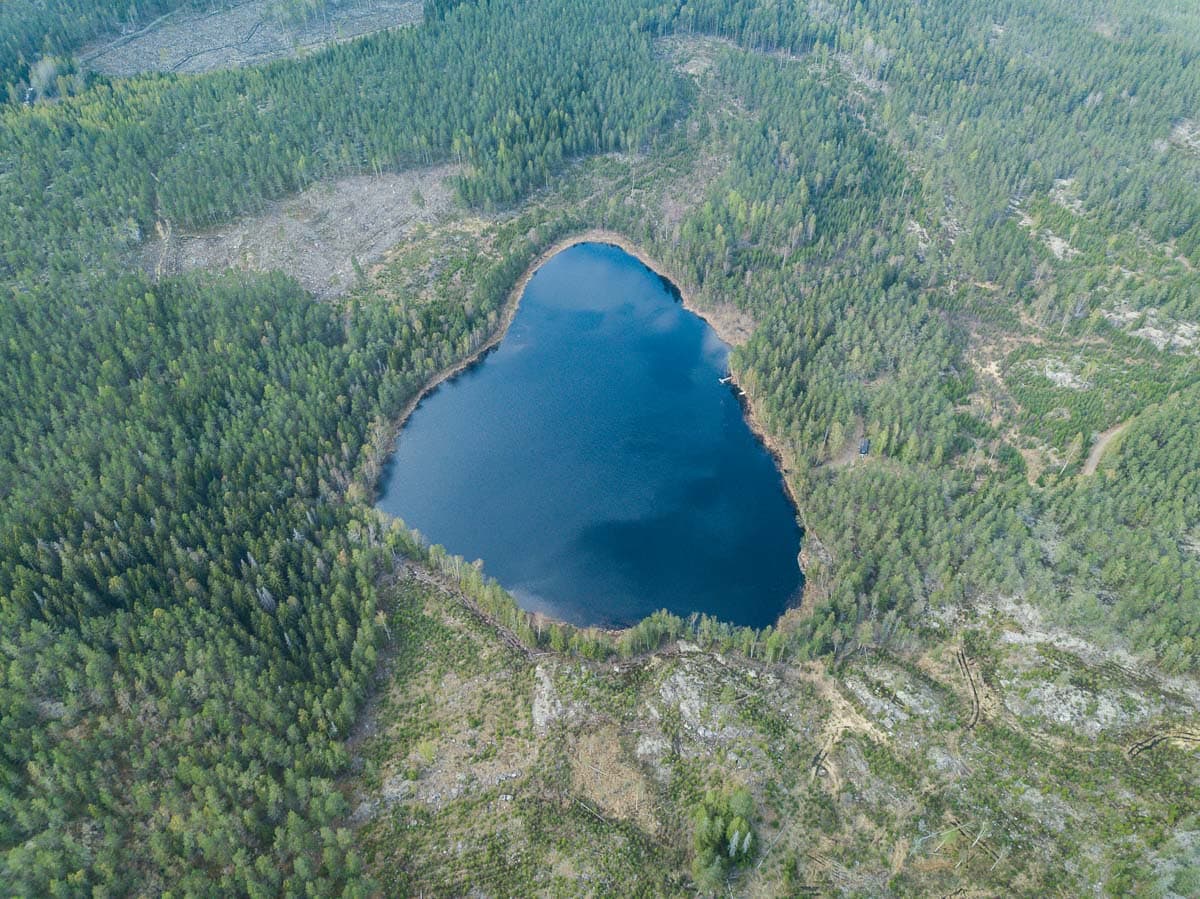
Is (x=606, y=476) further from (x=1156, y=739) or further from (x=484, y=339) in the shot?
(x=1156, y=739)

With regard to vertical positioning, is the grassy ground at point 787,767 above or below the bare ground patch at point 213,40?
below

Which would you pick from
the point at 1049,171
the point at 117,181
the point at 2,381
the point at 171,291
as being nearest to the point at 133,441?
the point at 2,381

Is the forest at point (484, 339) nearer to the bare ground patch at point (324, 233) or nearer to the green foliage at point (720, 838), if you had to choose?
the green foliage at point (720, 838)

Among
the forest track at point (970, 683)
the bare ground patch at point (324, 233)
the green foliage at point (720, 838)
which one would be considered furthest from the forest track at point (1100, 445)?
the bare ground patch at point (324, 233)

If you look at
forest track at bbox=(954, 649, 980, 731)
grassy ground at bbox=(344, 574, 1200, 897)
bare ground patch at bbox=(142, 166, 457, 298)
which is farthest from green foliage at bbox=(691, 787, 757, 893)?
bare ground patch at bbox=(142, 166, 457, 298)

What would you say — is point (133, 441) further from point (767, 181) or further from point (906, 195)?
point (906, 195)

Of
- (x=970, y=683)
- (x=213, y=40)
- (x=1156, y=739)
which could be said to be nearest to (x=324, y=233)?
(x=213, y=40)
